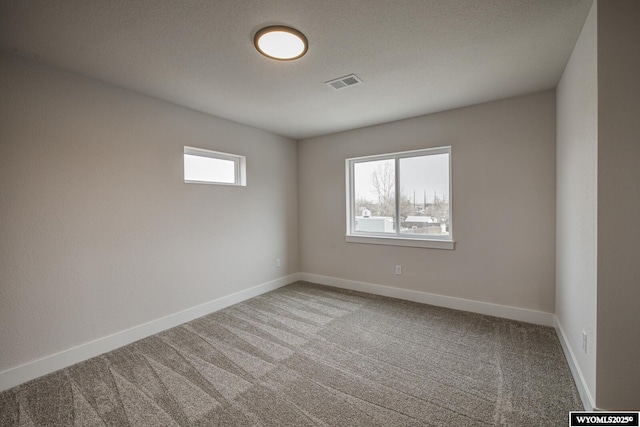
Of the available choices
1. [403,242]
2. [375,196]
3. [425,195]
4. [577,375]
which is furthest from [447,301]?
[375,196]

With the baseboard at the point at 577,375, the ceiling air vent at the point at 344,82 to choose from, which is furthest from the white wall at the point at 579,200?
the ceiling air vent at the point at 344,82

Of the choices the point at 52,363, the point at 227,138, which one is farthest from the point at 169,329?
the point at 227,138

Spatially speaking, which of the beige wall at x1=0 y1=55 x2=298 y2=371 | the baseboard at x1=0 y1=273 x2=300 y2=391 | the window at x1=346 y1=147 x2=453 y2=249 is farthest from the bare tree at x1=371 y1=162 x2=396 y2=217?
the baseboard at x1=0 y1=273 x2=300 y2=391

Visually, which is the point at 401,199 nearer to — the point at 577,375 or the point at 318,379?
the point at 577,375

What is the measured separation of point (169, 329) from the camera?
10.1ft

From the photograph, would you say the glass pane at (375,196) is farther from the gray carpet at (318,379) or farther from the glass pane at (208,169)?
the glass pane at (208,169)

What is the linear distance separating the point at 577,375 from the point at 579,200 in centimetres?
125

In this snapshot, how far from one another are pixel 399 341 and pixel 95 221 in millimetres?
3093

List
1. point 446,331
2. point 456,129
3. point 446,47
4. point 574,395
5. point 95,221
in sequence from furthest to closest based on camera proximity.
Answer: point 456,129 → point 446,331 → point 95,221 → point 446,47 → point 574,395

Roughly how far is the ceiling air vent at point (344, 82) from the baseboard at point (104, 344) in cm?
292

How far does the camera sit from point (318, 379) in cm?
215

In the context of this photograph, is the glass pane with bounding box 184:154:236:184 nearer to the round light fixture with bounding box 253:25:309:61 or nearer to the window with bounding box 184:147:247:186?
the window with bounding box 184:147:247:186

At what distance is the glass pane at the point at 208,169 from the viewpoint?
3432mm

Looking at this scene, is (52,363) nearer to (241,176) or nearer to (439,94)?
(241,176)
